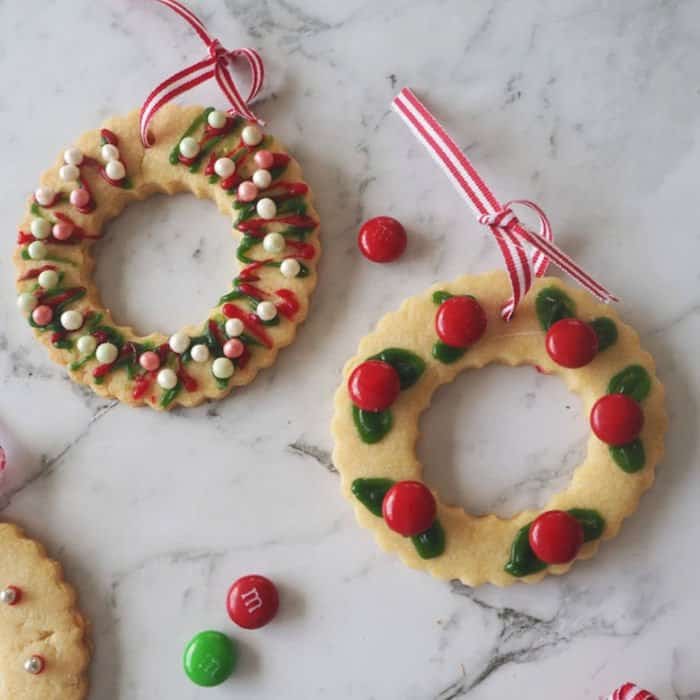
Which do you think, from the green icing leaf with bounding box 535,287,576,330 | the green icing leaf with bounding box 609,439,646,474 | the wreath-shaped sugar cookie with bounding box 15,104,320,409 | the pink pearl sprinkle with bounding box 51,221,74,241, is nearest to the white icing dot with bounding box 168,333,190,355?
the wreath-shaped sugar cookie with bounding box 15,104,320,409

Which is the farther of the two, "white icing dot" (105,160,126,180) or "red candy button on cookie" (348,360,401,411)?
"white icing dot" (105,160,126,180)

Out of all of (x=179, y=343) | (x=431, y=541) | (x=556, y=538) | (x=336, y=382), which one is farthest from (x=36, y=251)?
(x=556, y=538)

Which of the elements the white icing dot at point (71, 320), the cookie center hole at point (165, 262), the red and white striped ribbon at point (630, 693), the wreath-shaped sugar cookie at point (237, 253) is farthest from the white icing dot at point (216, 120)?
the red and white striped ribbon at point (630, 693)

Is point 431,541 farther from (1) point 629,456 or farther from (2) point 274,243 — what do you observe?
(2) point 274,243

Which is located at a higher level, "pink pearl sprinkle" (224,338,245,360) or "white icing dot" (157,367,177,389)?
"pink pearl sprinkle" (224,338,245,360)

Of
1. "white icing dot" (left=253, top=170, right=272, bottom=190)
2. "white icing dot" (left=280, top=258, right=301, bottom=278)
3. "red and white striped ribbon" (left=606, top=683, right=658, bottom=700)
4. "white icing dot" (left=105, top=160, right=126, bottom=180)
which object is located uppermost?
"white icing dot" (left=253, top=170, right=272, bottom=190)

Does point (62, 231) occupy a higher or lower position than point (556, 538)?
higher

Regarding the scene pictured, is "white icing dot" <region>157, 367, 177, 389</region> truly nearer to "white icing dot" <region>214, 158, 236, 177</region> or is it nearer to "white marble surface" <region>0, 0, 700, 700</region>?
"white marble surface" <region>0, 0, 700, 700</region>

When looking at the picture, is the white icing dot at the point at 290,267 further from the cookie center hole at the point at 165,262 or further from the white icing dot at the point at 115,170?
the white icing dot at the point at 115,170
